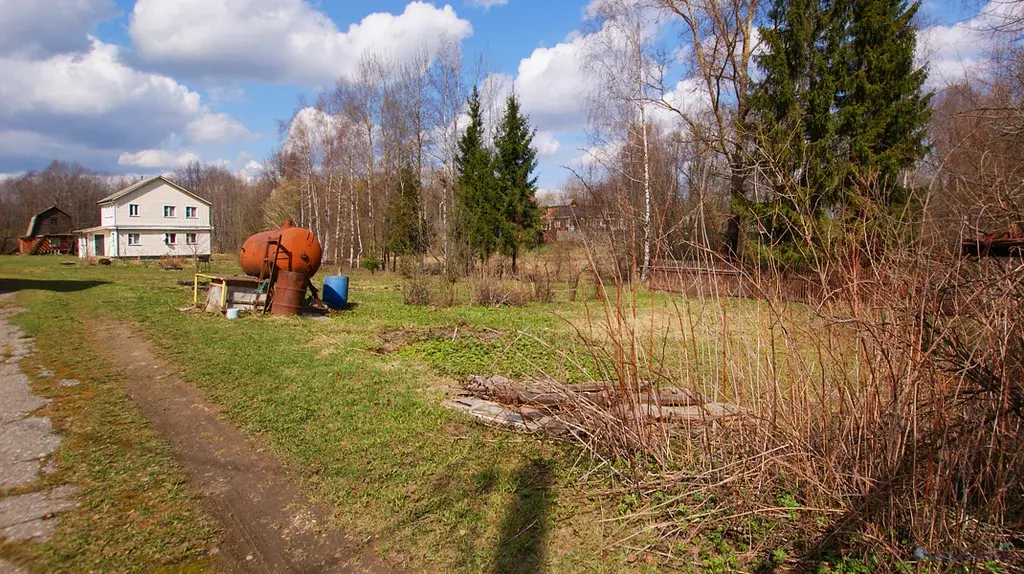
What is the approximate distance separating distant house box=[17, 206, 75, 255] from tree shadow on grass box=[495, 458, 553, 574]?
6345cm

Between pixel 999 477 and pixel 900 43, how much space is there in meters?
18.7

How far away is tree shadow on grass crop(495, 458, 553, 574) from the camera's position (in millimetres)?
3109

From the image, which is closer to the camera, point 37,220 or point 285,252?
point 285,252

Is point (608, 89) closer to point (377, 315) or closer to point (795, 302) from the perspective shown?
point (377, 315)

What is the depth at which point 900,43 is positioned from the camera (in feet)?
55.0

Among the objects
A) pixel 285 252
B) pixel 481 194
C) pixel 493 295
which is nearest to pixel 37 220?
pixel 481 194

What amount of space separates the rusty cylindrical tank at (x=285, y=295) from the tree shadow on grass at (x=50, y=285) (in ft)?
31.6

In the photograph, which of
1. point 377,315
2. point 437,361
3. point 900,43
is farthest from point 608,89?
point 437,361

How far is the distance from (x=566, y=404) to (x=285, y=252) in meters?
9.73

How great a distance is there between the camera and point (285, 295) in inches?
481

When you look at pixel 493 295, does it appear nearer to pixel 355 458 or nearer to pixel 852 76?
pixel 355 458

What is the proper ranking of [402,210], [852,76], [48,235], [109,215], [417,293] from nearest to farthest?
[417,293], [852,76], [402,210], [109,215], [48,235]

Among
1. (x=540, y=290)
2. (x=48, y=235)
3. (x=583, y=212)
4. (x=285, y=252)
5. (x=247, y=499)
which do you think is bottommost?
(x=247, y=499)

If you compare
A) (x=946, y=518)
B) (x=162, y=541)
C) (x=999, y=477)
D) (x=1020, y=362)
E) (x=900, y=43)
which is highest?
(x=900, y=43)
